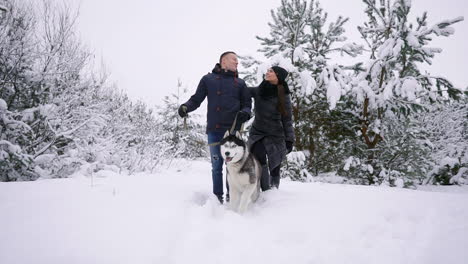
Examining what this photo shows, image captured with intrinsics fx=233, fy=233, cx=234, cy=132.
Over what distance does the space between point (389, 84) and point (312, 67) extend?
6.34 ft

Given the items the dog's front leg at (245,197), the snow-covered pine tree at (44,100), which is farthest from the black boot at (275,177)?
the snow-covered pine tree at (44,100)

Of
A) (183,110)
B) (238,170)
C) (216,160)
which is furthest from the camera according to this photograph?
(216,160)

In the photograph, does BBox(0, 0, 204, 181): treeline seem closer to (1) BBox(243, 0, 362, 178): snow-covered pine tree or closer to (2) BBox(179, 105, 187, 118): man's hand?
(2) BBox(179, 105, 187, 118): man's hand

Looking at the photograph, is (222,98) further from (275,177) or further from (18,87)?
(18,87)

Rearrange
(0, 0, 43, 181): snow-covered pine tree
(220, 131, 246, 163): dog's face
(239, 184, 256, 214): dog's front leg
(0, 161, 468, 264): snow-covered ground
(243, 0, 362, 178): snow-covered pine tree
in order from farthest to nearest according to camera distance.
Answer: (243, 0, 362, 178): snow-covered pine tree < (0, 0, 43, 181): snow-covered pine tree < (220, 131, 246, 163): dog's face < (239, 184, 256, 214): dog's front leg < (0, 161, 468, 264): snow-covered ground

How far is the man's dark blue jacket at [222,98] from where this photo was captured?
3.22 metres

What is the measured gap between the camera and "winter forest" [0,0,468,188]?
16.8 ft

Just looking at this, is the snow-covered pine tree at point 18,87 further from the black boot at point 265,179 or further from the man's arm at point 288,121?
the man's arm at point 288,121

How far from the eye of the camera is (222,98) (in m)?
3.21

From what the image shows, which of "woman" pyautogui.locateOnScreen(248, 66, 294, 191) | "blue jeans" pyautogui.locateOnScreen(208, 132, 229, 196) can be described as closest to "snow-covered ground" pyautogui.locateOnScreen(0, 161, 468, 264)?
"blue jeans" pyautogui.locateOnScreen(208, 132, 229, 196)

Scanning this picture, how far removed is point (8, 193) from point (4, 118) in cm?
345

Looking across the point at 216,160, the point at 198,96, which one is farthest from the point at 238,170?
the point at 198,96

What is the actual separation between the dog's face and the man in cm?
17

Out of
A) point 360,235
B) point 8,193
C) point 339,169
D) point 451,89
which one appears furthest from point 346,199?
point 451,89
